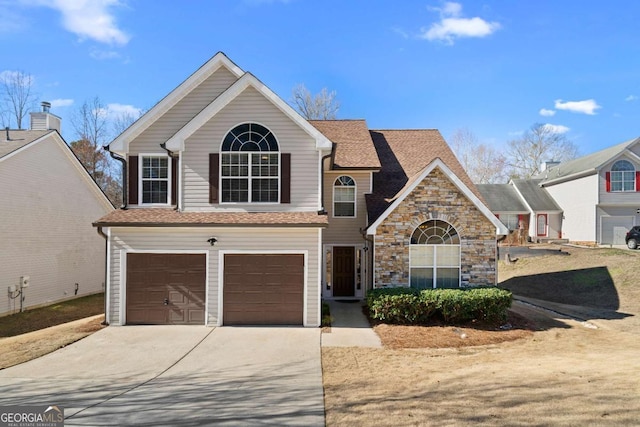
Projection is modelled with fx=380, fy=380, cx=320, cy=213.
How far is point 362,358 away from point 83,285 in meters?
15.6

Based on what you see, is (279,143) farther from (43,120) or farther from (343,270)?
(43,120)

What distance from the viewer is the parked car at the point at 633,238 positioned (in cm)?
2461

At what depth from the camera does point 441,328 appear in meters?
11.4

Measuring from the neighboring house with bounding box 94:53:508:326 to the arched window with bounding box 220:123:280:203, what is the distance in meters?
0.03

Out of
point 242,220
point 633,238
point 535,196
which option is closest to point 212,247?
point 242,220

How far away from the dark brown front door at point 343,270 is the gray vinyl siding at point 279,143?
3882 millimetres

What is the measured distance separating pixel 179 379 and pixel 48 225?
1233 centimetres

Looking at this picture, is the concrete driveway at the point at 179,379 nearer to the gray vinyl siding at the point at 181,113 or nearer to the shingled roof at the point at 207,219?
the shingled roof at the point at 207,219

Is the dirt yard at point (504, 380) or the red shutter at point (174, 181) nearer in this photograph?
the dirt yard at point (504, 380)

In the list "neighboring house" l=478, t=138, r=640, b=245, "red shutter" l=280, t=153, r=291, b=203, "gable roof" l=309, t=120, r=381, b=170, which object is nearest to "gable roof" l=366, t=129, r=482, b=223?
"gable roof" l=309, t=120, r=381, b=170

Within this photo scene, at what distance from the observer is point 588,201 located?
28.0m

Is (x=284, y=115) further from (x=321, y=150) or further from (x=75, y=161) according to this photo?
(x=75, y=161)

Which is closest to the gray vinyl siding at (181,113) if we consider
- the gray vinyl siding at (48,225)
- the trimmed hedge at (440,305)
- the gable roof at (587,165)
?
the gray vinyl siding at (48,225)

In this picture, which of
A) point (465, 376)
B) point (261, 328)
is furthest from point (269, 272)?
point (465, 376)
